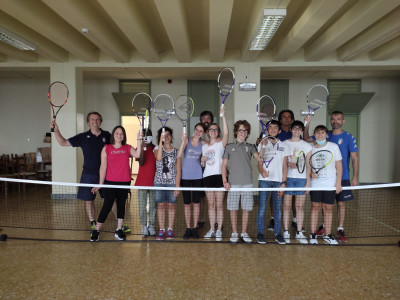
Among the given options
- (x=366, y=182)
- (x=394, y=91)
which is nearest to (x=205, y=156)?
(x=366, y=182)

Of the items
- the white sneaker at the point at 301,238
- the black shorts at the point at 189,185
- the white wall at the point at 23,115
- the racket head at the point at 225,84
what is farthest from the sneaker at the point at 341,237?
the white wall at the point at 23,115

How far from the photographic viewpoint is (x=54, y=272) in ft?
10.9

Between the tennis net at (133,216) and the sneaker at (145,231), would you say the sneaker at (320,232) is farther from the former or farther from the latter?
the sneaker at (145,231)

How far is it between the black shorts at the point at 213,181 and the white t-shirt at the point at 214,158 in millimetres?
69

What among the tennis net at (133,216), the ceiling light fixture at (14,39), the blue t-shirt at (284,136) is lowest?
the tennis net at (133,216)

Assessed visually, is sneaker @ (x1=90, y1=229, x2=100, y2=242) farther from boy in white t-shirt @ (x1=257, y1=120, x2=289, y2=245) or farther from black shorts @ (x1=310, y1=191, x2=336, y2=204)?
black shorts @ (x1=310, y1=191, x2=336, y2=204)

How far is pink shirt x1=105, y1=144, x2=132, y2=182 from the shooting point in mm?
4258

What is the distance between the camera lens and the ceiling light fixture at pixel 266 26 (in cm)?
436

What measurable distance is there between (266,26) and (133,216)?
431 centimetres

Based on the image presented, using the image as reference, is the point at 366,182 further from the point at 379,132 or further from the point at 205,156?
the point at 205,156

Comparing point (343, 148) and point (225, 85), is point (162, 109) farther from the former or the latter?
point (343, 148)

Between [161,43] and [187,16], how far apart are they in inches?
61.8

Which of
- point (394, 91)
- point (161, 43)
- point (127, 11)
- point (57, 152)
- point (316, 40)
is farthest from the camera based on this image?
point (394, 91)

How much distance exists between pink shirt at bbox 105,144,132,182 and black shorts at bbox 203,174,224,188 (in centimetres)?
118
